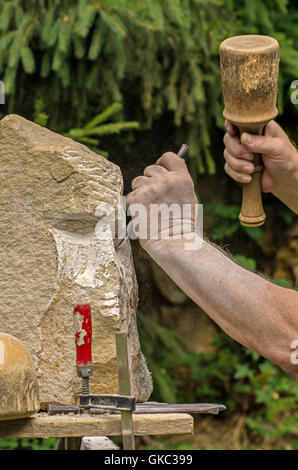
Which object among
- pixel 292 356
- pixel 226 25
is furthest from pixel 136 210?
pixel 226 25

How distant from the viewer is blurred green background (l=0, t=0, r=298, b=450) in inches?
143

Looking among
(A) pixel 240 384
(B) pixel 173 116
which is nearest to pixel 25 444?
(A) pixel 240 384

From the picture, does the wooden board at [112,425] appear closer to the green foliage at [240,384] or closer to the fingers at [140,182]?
the fingers at [140,182]

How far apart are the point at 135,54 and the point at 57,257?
73.0 inches

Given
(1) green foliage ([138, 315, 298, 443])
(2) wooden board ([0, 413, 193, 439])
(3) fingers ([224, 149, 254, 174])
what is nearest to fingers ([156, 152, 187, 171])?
(3) fingers ([224, 149, 254, 174])

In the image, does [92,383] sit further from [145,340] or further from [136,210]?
[145,340]

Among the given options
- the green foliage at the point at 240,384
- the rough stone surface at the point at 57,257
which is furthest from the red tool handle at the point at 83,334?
the green foliage at the point at 240,384

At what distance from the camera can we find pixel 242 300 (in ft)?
Result: 7.19

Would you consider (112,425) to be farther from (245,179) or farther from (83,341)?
(245,179)

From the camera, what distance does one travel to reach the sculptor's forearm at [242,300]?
2188 mm

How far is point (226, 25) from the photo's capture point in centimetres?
411

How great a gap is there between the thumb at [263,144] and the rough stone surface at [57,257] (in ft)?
1.49

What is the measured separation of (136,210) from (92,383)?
1.83 ft

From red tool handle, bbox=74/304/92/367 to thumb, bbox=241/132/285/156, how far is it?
0.69 meters
